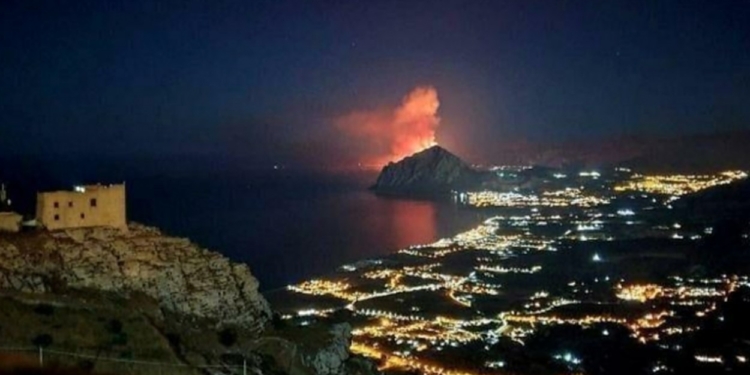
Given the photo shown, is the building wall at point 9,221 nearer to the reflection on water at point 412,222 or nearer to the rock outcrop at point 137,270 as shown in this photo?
the rock outcrop at point 137,270

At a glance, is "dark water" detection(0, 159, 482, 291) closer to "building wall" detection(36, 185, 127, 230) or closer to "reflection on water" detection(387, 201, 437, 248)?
"reflection on water" detection(387, 201, 437, 248)

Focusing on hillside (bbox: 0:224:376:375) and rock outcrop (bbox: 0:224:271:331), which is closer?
hillside (bbox: 0:224:376:375)

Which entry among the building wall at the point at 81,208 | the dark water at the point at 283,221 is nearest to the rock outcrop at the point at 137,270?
the building wall at the point at 81,208

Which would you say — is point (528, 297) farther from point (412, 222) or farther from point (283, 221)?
point (412, 222)

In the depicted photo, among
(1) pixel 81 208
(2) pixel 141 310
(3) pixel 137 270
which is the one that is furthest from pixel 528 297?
(2) pixel 141 310

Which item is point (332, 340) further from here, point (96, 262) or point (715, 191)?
point (715, 191)

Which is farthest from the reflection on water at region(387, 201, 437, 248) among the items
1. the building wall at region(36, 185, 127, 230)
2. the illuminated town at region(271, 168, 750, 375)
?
the building wall at region(36, 185, 127, 230)

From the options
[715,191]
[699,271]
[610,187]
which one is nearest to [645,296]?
[699,271]
